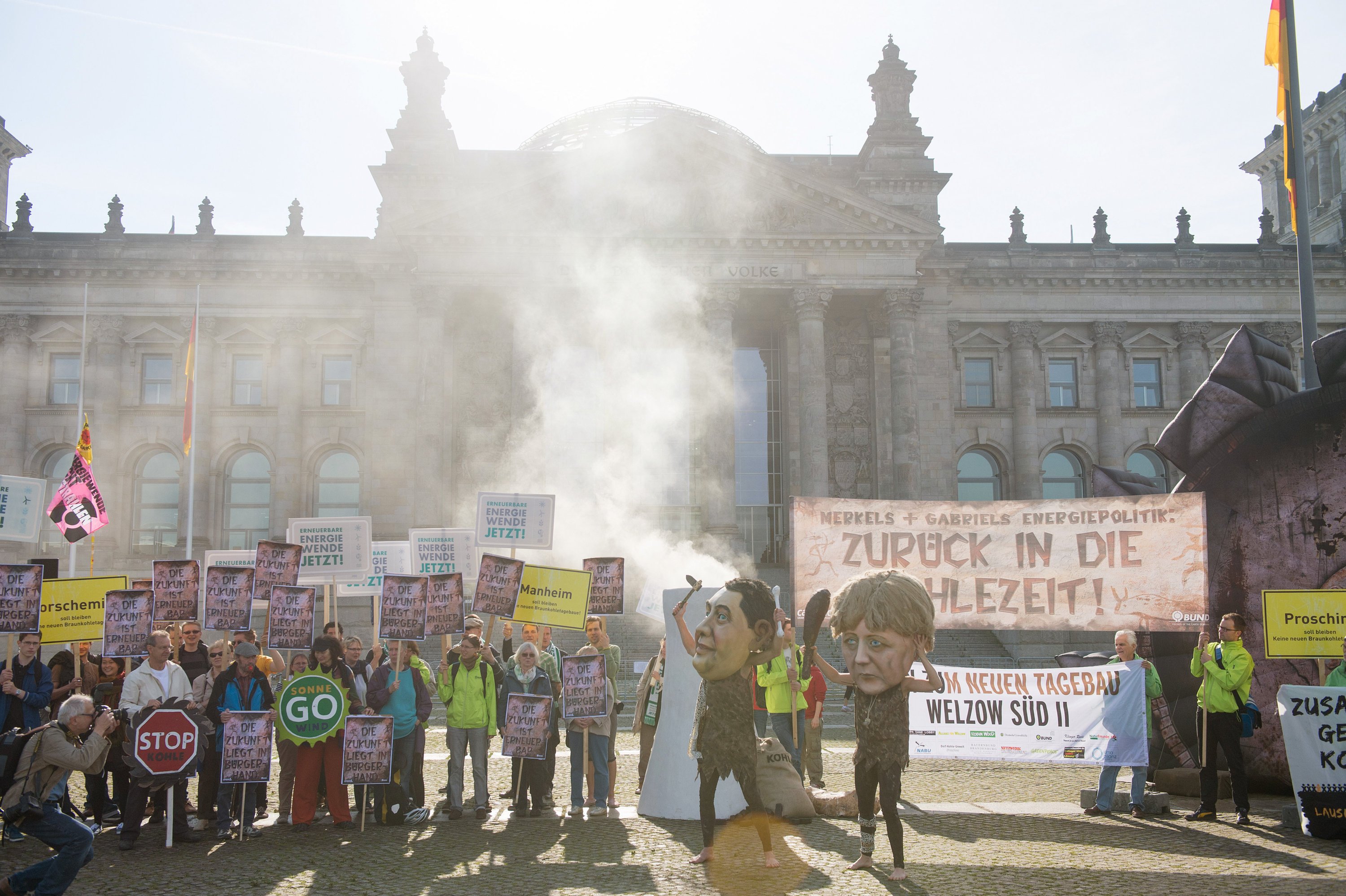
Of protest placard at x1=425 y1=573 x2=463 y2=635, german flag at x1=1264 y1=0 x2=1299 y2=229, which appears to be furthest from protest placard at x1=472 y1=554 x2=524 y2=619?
german flag at x1=1264 y1=0 x2=1299 y2=229

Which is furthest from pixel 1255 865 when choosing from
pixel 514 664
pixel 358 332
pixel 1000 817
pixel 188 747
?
pixel 358 332

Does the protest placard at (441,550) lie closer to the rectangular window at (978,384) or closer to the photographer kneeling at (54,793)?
the photographer kneeling at (54,793)

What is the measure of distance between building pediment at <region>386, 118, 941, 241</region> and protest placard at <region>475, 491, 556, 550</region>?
863 inches

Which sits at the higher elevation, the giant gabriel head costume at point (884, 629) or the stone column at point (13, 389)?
the stone column at point (13, 389)

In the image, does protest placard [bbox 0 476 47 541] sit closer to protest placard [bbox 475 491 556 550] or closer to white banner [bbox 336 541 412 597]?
white banner [bbox 336 541 412 597]

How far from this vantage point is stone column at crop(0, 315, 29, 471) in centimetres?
3922

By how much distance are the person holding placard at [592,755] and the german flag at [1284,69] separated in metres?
11.6

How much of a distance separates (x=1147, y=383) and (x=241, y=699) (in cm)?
3958

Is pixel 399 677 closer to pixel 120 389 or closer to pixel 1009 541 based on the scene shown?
pixel 1009 541

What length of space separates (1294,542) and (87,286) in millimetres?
39332

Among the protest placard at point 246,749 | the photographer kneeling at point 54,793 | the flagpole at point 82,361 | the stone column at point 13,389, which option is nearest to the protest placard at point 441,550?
the protest placard at point 246,749

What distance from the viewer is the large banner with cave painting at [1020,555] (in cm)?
1314

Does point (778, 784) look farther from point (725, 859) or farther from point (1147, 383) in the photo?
point (1147, 383)

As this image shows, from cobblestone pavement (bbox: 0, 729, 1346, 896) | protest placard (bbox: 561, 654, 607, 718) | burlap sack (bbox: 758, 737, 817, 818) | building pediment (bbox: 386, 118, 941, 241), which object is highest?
building pediment (bbox: 386, 118, 941, 241)
